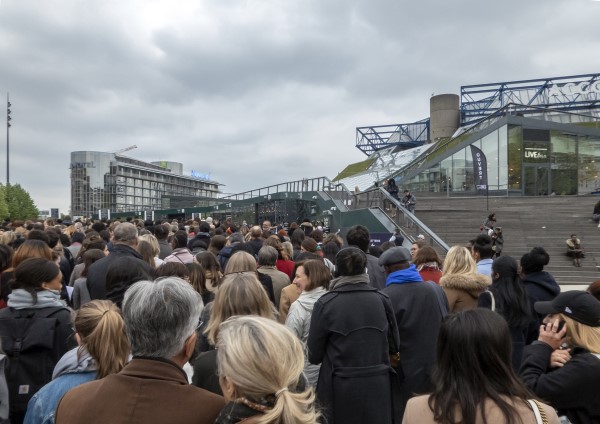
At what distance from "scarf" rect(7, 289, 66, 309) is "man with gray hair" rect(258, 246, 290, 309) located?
2.88 metres

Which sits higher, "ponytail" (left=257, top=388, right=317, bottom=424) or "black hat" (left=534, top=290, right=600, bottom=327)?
"black hat" (left=534, top=290, right=600, bottom=327)

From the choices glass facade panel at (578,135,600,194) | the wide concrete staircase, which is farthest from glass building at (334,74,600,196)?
the wide concrete staircase

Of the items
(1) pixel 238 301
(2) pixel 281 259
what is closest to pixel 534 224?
(2) pixel 281 259

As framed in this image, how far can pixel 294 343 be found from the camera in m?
1.93

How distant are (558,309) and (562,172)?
34.5 metres

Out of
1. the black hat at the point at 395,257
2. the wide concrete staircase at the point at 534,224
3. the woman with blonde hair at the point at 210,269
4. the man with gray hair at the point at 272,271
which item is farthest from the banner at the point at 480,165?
the woman with blonde hair at the point at 210,269

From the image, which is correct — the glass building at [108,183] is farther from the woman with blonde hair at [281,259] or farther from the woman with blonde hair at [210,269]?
the woman with blonde hair at [210,269]

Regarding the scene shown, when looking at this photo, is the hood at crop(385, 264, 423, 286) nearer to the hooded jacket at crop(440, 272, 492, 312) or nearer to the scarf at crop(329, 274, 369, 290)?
the hooded jacket at crop(440, 272, 492, 312)

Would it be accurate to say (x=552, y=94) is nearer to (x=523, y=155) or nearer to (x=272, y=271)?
(x=523, y=155)

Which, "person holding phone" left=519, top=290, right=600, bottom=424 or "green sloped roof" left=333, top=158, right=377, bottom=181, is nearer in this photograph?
"person holding phone" left=519, top=290, right=600, bottom=424

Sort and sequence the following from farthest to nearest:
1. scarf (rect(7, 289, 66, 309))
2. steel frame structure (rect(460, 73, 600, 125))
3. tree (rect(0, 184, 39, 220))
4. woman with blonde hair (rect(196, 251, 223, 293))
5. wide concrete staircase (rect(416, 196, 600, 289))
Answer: tree (rect(0, 184, 39, 220))
steel frame structure (rect(460, 73, 600, 125))
wide concrete staircase (rect(416, 196, 600, 289))
woman with blonde hair (rect(196, 251, 223, 293))
scarf (rect(7, 289, 66, 309))

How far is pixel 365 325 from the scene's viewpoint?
3941 mm

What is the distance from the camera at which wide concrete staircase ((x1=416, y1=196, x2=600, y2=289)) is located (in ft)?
55.0

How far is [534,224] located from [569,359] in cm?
2037
